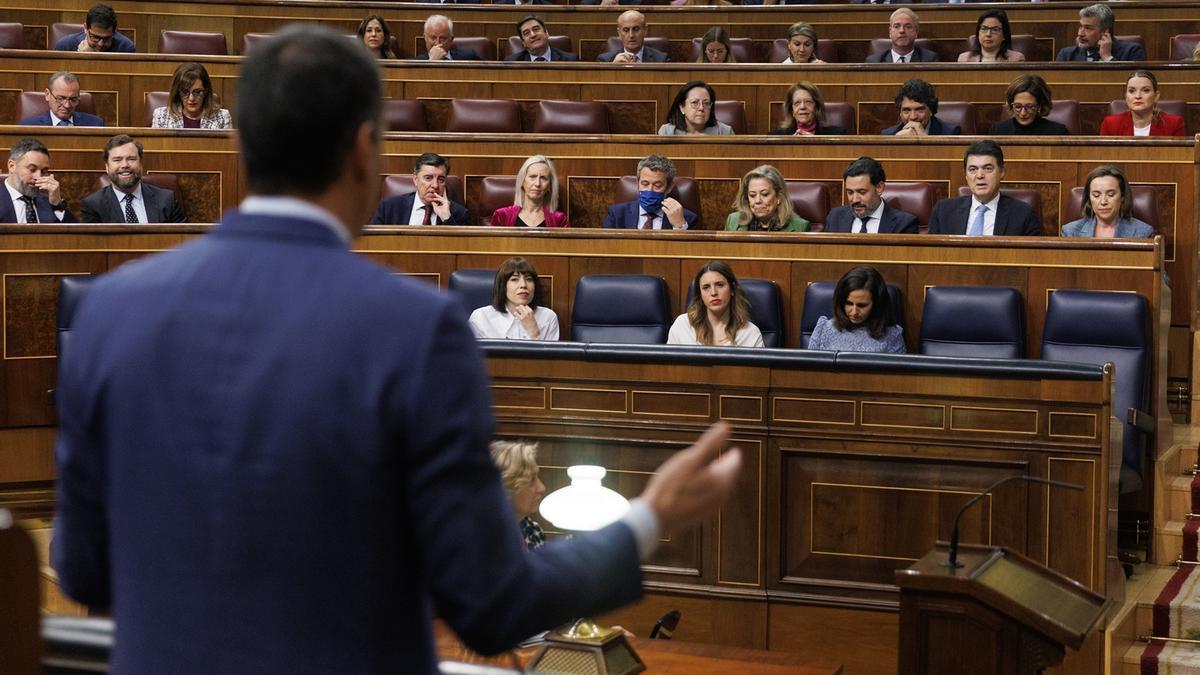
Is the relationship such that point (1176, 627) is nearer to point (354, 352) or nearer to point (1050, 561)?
point (1050, 561)

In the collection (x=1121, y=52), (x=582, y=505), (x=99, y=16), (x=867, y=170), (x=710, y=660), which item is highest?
(x=99, y=16)

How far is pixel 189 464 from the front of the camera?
553 millimetres

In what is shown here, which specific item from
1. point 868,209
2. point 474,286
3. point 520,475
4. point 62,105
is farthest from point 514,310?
point 62,105

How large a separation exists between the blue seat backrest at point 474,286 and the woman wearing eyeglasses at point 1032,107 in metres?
1.46

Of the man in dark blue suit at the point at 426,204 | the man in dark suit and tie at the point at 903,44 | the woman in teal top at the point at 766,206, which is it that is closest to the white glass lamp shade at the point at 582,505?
the woman in teal top at the point at 766,206

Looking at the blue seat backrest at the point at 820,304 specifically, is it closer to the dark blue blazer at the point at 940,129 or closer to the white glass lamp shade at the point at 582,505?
the dark blue blazer at the point at 940,129

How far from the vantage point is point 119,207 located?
330 centimetres

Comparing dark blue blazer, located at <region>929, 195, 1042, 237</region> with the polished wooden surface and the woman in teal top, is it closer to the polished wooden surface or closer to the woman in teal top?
the woman in teal top

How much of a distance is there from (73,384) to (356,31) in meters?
4.34

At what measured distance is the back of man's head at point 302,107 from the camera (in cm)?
57

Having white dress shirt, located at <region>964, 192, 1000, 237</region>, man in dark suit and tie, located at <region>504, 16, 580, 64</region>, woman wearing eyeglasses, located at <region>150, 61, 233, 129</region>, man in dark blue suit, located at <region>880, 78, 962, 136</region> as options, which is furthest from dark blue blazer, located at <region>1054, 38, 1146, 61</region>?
woman wearing eyeglasses, located at <region>150, 61, 233, 129</region>

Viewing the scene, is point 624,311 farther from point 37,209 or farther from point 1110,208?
point 37,209

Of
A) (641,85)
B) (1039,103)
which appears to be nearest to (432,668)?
(1039,103)

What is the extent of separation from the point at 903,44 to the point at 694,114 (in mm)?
888
